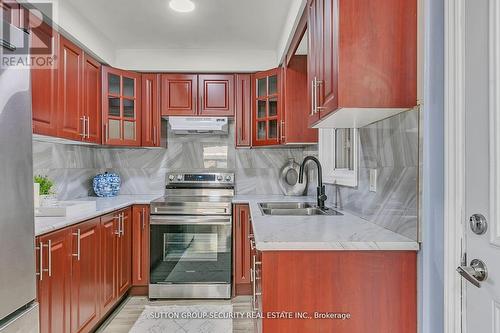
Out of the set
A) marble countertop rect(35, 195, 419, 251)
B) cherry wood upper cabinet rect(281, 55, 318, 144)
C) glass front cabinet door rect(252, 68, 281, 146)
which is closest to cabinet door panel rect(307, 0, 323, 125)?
marble countertop rect(35, 195, 419, 251)

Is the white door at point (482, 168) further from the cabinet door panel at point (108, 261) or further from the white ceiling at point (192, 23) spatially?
the cabinet door panel at point (108, 261)

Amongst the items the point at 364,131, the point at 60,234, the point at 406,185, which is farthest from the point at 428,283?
the point at 60,234

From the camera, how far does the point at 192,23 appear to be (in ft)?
8.35

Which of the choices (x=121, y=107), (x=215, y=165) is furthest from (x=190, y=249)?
(x=121, y=107)

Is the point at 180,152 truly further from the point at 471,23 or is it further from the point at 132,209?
the point at 471,23

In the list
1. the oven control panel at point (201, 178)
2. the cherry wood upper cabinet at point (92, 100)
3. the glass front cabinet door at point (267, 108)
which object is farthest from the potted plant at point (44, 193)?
the glass front cabinet door at point (267, 108)

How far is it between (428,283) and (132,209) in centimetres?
239

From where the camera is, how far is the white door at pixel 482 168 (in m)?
0.91

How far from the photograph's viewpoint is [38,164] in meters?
2.42

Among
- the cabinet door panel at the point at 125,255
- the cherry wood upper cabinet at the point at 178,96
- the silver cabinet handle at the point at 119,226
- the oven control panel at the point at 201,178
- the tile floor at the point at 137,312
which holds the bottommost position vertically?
the tile floor at the point at 137,312

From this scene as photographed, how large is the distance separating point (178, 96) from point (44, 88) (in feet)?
4.09

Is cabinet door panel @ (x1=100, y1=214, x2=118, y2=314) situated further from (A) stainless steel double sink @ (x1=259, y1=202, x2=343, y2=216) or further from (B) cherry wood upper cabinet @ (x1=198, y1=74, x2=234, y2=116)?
(B) cherry wood upper cabinet @ (x1=198, y1=74, x2=234, y2=116)

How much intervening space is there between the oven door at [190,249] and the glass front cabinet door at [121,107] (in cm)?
83

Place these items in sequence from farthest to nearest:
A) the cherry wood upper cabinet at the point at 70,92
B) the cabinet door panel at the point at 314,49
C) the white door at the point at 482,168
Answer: the cherry wood upper cabinet at the point at 70,92, the cabinet door panel at the point at 314,49, the white door at the point at 482,168
